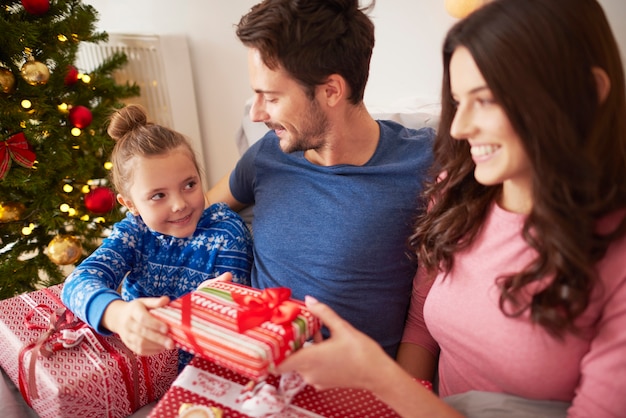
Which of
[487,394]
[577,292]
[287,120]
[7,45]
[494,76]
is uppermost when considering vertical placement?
[7,45]

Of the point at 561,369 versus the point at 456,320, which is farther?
the point at 456,320

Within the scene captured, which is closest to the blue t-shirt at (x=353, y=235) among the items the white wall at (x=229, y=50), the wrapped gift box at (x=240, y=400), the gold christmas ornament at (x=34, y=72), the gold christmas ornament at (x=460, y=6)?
the wrapped gift box at (x=240, y=400)

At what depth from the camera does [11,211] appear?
200 centimetres

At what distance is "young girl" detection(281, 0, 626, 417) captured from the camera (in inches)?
30.1

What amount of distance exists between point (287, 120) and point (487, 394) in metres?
0.80

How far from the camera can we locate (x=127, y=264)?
52.8 inches

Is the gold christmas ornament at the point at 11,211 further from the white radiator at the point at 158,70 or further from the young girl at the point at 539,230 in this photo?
the young girl at the point at 539,230

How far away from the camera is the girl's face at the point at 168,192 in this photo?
4.17 ft

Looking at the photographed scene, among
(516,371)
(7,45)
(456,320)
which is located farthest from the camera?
(7,45)

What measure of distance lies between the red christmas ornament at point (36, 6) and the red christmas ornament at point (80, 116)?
1.24 ft

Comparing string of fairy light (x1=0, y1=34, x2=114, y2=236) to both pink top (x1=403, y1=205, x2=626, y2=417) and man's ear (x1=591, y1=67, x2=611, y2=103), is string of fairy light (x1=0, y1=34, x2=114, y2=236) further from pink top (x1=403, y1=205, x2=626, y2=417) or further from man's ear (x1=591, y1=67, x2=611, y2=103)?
man's ear (x1=591, y1=67, x2=611, y2=103)

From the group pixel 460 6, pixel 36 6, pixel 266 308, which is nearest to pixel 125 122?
pixel 266 308

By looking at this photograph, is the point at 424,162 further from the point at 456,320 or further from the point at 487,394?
the point at 487,394

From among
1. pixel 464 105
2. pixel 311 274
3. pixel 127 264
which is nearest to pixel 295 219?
pixel 311 274
